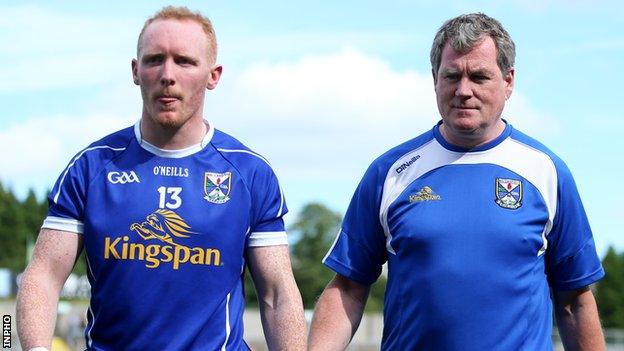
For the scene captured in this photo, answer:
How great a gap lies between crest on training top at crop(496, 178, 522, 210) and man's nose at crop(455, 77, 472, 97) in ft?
1.84

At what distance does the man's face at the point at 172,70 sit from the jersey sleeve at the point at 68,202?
0.52m

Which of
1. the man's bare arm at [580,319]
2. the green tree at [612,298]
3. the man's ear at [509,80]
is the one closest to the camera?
the man's ear at [509,80]

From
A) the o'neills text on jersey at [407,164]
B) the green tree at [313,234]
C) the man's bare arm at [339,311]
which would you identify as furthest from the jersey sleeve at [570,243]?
the green tree at [313,234]

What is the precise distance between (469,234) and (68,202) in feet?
6.99

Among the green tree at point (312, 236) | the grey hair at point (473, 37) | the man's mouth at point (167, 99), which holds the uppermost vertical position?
the grey hair at point (473, 37)

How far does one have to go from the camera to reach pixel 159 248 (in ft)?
21.6

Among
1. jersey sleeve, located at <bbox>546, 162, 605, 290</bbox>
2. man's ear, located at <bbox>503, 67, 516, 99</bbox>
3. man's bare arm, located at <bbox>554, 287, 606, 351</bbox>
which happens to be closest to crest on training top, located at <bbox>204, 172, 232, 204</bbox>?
man's ear, located at <bbox>503, 67, 516, 99</bbox>

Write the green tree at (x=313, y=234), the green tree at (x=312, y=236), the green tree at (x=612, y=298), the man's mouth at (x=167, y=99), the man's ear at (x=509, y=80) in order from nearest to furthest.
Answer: the man's mouth at (x=167, y=99) < the man's ear at (x=509, y=80) < the green tree at (x=612, y=298) < the green tree at (x=312, y=236) < the green tree at (x=313, y=234)

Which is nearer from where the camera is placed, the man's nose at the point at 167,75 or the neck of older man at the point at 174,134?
the man's nose at the point at 167,75

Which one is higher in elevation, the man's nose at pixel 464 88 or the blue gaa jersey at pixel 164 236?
the man's nose at pixel 464 88

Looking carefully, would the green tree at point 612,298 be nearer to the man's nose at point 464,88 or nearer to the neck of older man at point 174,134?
the man's nose at point 464,88

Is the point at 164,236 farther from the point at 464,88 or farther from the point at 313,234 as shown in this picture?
the point at 313,234

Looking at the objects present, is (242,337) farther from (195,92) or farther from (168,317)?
(195,92)

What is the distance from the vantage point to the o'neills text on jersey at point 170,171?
22.0 ft
